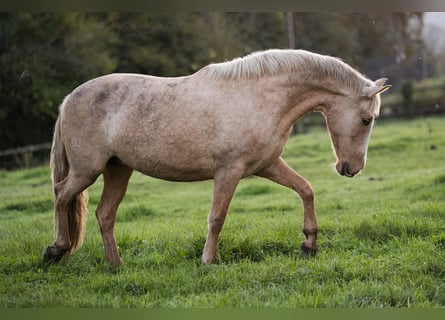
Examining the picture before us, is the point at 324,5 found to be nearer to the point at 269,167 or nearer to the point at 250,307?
the point at 269,167

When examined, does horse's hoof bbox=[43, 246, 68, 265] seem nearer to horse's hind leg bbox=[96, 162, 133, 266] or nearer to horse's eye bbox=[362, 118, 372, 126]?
horse's hind leg bbox=[96, 162, 133, 266]

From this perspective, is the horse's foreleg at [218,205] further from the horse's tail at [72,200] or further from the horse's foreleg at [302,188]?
the horse's tail at [72,200]

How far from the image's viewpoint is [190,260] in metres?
4.82

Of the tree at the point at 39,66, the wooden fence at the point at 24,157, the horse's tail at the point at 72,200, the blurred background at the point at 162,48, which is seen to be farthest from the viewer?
the blurred background at the point at 162,48

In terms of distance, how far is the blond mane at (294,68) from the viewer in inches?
187

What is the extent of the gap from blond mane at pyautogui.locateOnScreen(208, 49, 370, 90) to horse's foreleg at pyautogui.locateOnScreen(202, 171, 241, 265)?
836 mm

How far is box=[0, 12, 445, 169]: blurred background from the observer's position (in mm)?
16672

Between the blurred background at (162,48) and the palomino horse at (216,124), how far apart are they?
7.29 meters

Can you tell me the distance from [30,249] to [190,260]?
5.31 ft

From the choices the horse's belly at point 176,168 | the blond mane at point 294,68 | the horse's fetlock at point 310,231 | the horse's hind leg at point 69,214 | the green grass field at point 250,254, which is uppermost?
the blond mane at point 294,68

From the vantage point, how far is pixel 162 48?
20.7m

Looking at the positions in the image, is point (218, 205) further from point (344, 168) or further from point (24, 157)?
point (24, 157)

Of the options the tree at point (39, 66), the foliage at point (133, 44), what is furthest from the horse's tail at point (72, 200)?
the tree at point (39, 66)

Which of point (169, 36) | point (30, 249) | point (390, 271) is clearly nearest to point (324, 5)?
point (390, 271)
